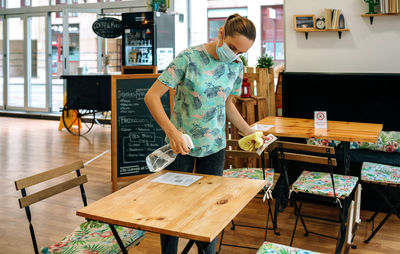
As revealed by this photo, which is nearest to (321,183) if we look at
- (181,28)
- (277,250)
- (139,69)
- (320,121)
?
(320,121)

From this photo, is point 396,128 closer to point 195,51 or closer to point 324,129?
point 324,129

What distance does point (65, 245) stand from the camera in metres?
2.38

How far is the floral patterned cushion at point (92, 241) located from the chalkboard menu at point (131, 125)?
2.28m

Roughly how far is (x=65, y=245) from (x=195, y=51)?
1262 mm

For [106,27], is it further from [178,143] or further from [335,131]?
[178,143]

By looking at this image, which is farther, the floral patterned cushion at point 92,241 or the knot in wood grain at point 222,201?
the floral patterned cushion at point 92,241

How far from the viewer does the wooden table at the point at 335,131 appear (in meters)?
3.85

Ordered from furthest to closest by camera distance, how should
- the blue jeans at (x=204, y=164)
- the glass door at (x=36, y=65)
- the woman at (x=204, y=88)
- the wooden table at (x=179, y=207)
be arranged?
the glass door at (x=36, y=65) < the blue jeans at (x=204, y=164) < the woman at (x=204, y=88) < the wooden table at (x=179, y=207)

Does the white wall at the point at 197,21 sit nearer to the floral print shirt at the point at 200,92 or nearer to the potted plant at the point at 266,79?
the potted plant at the point at 266,79

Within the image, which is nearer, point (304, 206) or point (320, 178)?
point (320, 178)

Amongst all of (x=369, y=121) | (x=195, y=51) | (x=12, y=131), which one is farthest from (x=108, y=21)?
(x=195, y=51)

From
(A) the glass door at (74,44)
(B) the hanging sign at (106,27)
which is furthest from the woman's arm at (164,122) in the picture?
(A) the glass door at (74,44)

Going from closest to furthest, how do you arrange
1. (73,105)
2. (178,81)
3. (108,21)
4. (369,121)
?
1. (178,81)
2. (369,121)
3. (108,21)
4. (73,105)

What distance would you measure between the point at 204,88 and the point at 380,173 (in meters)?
2.36
